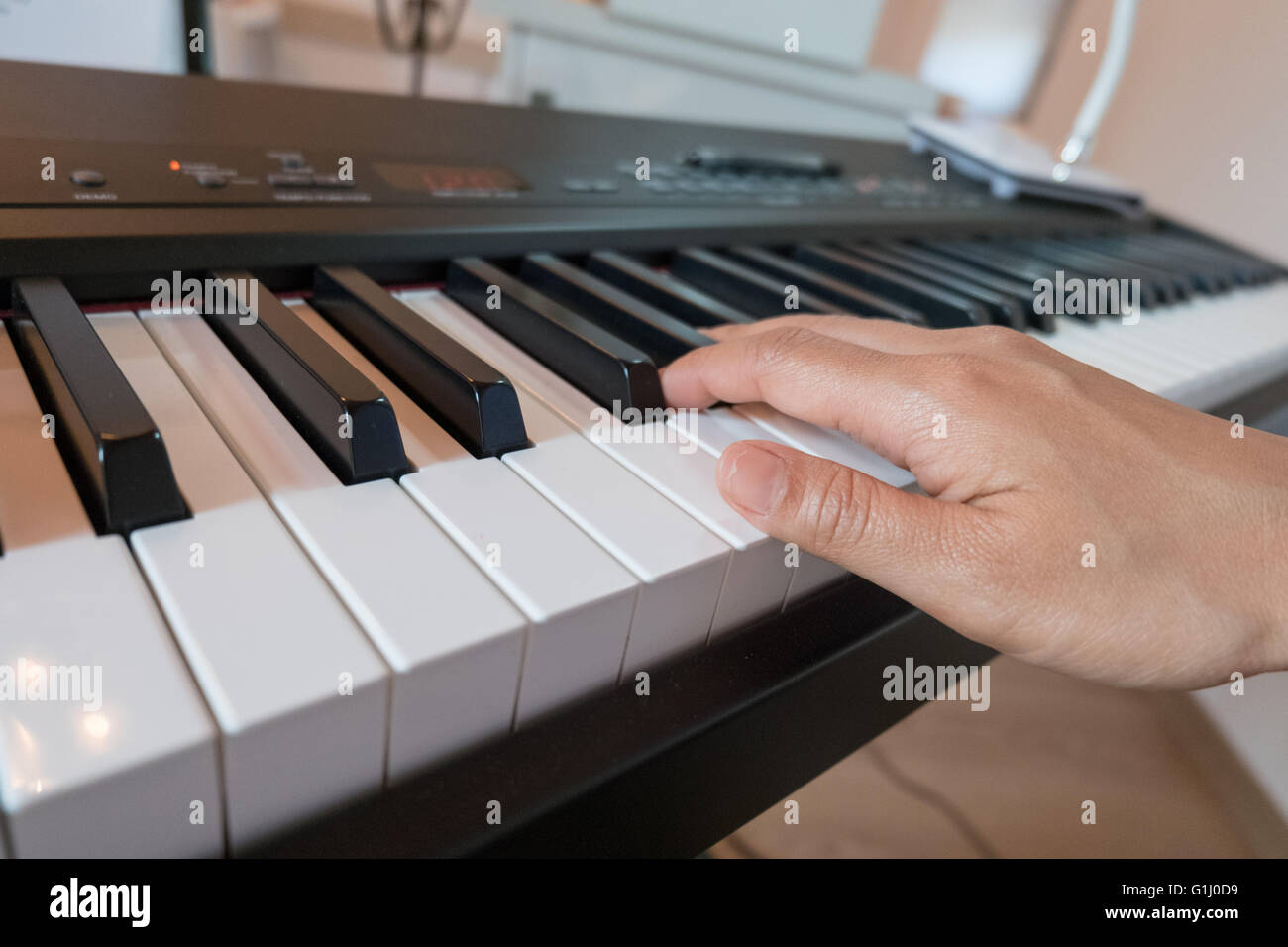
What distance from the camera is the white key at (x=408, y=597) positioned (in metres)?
0.32

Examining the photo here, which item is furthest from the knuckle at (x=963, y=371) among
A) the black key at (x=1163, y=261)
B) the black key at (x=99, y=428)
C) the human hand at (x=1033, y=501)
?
the black key at (x=1163, y=261)

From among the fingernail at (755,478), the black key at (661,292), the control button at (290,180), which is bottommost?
the fingernail at (755,478)

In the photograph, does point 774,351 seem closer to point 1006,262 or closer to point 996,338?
point 996,338

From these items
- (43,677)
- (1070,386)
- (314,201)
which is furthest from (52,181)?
(1070,386)

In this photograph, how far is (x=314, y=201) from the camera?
631 mm

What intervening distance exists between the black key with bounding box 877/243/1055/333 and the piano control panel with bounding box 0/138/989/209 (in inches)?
4.3

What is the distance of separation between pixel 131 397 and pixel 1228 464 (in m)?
0.65

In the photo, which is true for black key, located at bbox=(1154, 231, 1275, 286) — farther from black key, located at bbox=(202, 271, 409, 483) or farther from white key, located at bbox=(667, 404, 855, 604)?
black key, located at bbox=(202, 271, 409, 483)

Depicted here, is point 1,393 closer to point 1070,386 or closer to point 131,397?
A: point 131,397

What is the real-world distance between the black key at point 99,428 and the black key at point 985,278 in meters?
0.81

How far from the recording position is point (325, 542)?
361 mm

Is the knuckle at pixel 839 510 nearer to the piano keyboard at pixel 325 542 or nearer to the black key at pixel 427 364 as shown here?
the piano keyboard at pixel 325 542
